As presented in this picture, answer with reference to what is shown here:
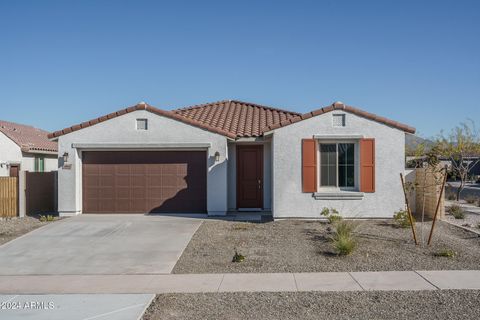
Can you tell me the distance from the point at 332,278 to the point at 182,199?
8.23m

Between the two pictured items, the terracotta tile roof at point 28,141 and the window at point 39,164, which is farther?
the window at point 39,164

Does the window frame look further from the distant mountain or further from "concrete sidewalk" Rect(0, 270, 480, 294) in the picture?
the distant mountain

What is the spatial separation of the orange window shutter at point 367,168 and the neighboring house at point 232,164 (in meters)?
0.03

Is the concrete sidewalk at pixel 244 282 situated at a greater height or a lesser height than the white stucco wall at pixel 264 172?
lesser

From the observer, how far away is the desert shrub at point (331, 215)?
42.3ft

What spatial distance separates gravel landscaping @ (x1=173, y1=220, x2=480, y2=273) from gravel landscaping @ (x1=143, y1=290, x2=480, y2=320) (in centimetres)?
151

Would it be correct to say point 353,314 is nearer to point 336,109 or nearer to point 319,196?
point 319,196

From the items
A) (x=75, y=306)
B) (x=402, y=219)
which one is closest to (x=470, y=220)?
(x=402, y=219)

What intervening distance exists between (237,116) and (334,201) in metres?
6.28

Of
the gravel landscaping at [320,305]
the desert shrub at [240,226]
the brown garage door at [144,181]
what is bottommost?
the gravel landscaping at [320,305]

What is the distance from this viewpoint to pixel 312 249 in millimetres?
Result: 10055

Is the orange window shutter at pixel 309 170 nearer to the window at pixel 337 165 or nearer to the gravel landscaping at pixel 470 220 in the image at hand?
the window at pixel 337 165

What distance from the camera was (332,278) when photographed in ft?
25.7

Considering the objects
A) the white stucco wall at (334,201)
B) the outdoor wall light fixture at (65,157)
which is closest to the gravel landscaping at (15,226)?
the outdoor wall light fixture at (65,157)
